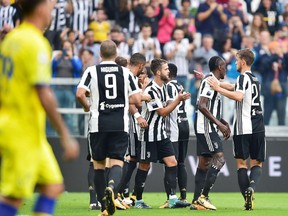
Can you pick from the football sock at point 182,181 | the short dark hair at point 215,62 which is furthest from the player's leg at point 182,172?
the short dark hair at point 215,62

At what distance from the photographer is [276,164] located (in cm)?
2072

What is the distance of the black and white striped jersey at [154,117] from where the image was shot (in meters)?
15.1

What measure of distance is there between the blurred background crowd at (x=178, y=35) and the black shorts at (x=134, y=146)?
3.79 metres

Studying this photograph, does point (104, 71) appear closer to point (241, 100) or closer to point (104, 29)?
point (241, 100)

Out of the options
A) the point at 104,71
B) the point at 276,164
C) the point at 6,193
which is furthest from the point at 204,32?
the point at 6,193

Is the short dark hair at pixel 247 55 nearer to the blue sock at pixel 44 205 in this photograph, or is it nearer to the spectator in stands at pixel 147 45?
the blue sock at pixel 44 205

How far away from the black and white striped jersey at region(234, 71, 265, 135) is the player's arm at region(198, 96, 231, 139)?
0.30 metres

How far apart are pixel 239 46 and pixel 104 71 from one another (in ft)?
38.6

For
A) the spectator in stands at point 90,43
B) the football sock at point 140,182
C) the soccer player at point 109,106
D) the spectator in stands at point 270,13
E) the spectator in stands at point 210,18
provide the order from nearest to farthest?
1. the soccer player at point 109,106
2. the football sock at point 140,182
3. the spectator in stands at point 90,43
4. the spectator in stands at point 210,18
5. the spectator in stands at point 270,13

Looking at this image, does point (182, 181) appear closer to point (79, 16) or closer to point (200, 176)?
point (200, 176)

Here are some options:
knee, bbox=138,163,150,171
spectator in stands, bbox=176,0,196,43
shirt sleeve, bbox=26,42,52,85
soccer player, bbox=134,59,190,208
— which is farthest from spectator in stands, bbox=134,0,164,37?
shirt sleeve, bbox=26,42,52,85

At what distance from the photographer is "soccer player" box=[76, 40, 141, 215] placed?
1266 centimetres

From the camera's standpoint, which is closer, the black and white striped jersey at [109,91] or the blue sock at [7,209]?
the blue sock at [7,209]

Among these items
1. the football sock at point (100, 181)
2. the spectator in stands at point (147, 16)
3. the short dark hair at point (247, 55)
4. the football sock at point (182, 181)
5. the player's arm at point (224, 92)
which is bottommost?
the football sock at point (182, 181)
